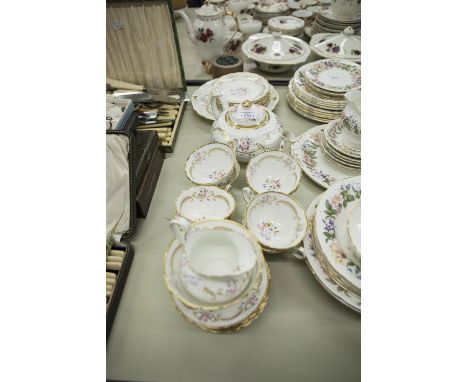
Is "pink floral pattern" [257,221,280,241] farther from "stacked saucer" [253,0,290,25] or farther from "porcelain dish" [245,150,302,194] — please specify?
"stacked saucer" [253,0,290,25]

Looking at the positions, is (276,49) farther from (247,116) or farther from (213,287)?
(213,287)

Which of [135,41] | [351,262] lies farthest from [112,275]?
[135,41]

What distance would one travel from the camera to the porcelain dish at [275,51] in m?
1.34

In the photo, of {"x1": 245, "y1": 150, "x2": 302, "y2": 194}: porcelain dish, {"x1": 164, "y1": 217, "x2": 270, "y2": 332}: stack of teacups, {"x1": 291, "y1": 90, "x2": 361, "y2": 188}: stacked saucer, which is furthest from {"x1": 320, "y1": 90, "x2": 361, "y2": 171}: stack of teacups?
{"x1": 164, "y1": 217, "x2": 270, "y2": 332}: stack of teacups

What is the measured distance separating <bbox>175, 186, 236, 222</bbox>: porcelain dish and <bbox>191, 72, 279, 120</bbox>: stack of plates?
40 centimetres

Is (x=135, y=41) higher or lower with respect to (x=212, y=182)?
higher

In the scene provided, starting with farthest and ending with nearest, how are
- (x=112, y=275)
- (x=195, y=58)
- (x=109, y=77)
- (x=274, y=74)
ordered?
(x=195, y=58) → (x=274, y=74) → (x=109, y=77) → (x=112, y=275)

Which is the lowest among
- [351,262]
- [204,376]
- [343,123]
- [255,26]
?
[204,376]

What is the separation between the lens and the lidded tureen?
3.05ft

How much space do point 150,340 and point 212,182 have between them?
0.41 meters

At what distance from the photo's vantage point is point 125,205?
32.3 inches

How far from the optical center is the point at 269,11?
5.55 feet

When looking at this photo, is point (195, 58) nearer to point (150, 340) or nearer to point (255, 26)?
point (255, 26)

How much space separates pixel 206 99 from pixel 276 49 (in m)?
0.42
